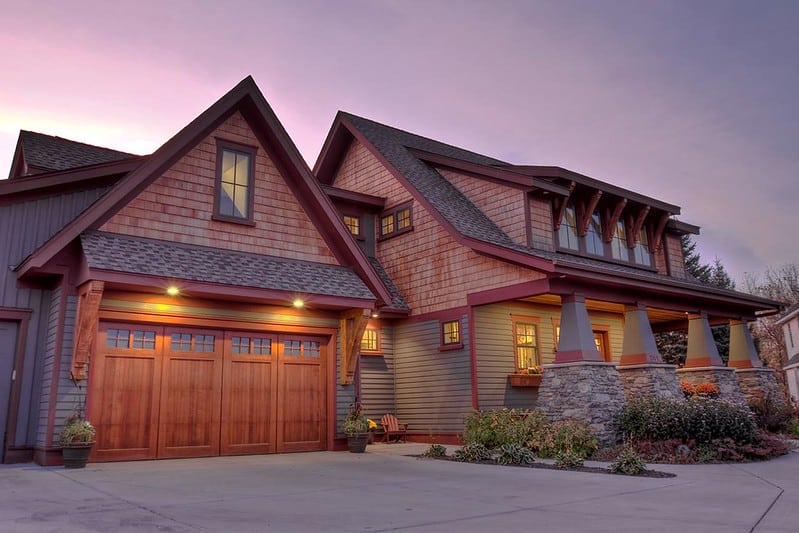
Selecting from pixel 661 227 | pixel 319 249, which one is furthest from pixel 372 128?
pixel 661 227

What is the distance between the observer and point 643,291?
15781mm

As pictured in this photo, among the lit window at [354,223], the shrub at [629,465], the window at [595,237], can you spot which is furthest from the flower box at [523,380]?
the lit window at [354,223]

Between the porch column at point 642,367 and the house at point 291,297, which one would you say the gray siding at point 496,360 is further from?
the porch column at point 642,367

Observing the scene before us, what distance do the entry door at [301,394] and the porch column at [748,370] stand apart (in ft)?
43.8

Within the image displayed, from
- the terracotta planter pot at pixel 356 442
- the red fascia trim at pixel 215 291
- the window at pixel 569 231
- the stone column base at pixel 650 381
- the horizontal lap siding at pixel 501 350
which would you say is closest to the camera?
the red fascia trim at pixel 215 291

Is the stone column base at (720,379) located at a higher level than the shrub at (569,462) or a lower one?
higher

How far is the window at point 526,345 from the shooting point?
16.8 meters

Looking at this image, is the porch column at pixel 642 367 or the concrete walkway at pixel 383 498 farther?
the porch column at pixel 642 367

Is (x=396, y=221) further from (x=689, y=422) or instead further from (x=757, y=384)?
(x=757, y=384)

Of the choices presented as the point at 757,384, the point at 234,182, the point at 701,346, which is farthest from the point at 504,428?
the point at 757,384

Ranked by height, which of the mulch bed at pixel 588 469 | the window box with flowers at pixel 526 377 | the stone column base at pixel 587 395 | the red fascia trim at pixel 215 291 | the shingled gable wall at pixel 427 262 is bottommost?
the mulch bed at pixel 588 469

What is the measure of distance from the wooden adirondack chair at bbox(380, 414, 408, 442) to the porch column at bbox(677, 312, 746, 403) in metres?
8.35

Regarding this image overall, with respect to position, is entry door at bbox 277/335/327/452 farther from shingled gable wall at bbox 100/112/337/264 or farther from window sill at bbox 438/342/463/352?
window sill at bbox 438/342/463/352

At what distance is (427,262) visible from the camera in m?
17.5
